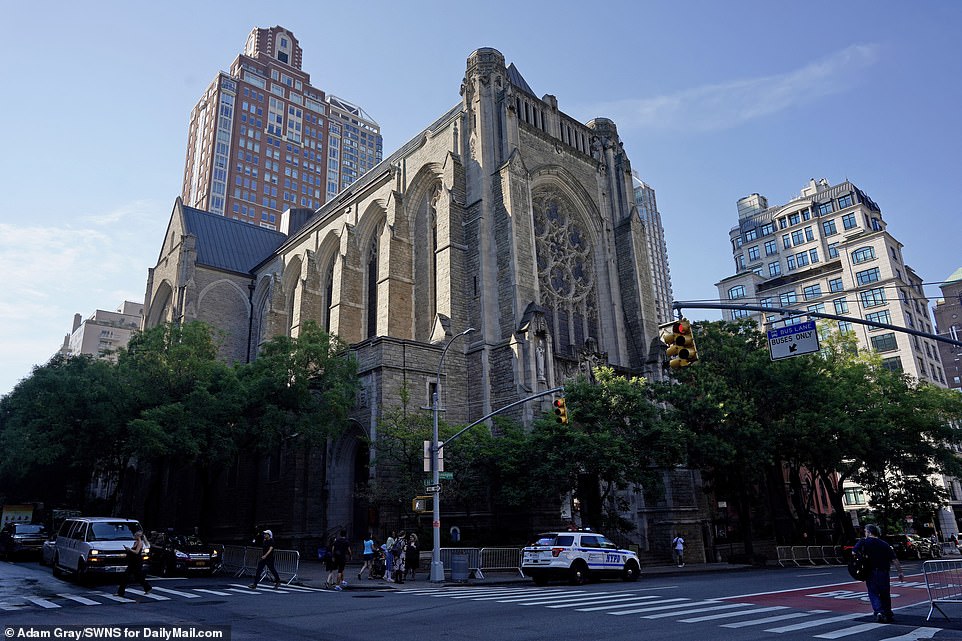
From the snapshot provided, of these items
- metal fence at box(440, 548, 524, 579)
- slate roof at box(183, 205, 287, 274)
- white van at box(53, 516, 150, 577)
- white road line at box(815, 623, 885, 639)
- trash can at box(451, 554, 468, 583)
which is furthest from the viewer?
slate roof at box(183, 205, 287, 274)

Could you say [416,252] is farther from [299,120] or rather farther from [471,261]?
[299,120]

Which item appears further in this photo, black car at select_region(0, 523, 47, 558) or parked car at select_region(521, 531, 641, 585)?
black car at select_region(0, 523, 47, 558)

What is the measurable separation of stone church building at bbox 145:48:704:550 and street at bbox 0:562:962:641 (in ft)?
34.9

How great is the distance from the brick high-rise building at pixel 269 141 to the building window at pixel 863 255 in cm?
7975

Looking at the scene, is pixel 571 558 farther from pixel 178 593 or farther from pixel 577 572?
pixel 178 593

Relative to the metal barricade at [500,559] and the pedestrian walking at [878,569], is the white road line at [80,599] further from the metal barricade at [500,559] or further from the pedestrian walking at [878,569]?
the pedestrian walking at [878,569]

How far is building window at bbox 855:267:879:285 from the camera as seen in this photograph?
63.4 metres

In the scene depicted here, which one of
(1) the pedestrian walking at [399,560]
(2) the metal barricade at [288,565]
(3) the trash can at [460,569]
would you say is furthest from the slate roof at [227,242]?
(3) the trash can at [460,569]

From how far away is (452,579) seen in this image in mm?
21469

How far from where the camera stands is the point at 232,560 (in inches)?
1005

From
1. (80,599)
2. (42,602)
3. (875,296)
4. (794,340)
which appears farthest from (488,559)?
(875,296)

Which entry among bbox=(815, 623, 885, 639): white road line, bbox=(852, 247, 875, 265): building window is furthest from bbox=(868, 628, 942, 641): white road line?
bbox=(852, 247, 875, 265): building window

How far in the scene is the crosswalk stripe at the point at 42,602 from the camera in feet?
43.8

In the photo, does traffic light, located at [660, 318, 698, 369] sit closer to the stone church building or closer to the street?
the street
